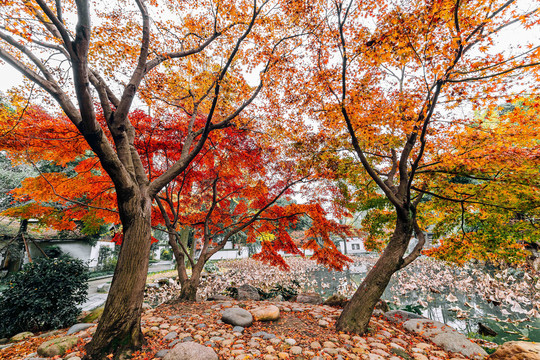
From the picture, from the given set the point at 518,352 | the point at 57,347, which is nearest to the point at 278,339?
the point at 57,347

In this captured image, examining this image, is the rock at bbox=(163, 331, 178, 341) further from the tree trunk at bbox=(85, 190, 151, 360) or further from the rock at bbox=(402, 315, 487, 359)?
the rock at bbox=(402, 315, 487, 359)

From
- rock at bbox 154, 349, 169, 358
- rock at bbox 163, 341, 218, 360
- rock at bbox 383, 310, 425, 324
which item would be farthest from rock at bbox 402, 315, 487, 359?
rock at bbox 154, 349, 169, 358

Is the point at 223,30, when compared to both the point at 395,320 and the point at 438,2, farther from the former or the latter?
the point at 395,320

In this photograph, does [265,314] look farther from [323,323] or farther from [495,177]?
[495,177]

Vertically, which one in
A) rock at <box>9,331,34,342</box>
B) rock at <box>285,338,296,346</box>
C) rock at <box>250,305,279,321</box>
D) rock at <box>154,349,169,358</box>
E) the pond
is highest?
rock at <box>250,305,279,321</box>

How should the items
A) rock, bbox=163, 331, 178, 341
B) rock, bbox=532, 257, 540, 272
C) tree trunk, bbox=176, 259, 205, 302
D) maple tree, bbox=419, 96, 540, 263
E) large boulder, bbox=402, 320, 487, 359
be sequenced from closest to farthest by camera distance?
rock, bbox=163, 331, 178, 341 → large boulder, bbox=402, 320, 487, 359 → maple tree, bbox=419, 96, 540, 263 → tree trunk, bbox=176, 259, 205, 302 → rock, bbox=532, 257, 540, 272

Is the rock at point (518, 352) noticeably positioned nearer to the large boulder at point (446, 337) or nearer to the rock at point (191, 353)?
the large boulder at point (446, 337)

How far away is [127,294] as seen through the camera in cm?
314

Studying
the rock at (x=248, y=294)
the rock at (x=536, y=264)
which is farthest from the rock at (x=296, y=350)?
the rock at (x=536, y=264)

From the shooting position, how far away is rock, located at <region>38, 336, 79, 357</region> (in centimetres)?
313

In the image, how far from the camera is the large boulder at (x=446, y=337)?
3.71 metres

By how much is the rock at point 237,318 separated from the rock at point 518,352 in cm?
399

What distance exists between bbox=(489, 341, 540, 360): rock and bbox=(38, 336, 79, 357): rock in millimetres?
6617

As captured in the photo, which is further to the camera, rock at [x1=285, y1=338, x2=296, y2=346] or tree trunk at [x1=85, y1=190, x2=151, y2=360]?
rock at [x1=285, y1=338, x2=296, y2=346]
